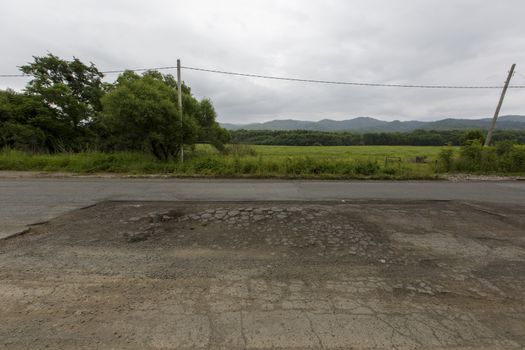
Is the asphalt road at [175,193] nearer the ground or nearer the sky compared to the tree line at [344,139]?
nearer the ground

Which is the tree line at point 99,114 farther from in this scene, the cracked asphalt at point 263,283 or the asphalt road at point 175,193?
the cracked asphalt at point 263,283

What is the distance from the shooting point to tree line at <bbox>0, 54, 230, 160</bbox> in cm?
1163

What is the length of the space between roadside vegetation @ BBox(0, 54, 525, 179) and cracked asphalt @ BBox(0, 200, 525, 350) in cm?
704

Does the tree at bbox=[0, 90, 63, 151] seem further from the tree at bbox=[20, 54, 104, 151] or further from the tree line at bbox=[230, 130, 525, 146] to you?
the tree line at bbox=[230, 130, 525, 146]

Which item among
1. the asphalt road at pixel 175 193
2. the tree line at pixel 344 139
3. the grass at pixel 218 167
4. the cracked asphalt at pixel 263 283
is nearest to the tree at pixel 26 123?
the grass at pixel 218 167

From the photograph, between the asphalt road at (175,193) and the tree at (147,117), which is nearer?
the asphalt road at (175,193)

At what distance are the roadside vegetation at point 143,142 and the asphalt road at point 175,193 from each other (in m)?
2.71

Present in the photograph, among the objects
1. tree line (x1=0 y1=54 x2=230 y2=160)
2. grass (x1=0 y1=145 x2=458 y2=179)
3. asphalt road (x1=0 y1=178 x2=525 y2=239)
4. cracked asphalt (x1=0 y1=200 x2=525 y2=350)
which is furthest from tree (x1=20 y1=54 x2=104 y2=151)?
cracked asphalt (x1=0 y1=200 x2=525 y2=350)

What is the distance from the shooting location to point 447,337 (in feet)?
6.97

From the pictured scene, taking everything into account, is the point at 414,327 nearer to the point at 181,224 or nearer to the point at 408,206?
the point at 181,224

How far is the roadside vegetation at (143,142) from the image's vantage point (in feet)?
38.7

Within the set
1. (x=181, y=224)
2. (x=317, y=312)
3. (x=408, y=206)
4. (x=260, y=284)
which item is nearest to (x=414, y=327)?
(x=317, y=312)

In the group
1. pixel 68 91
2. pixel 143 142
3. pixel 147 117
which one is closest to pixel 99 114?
pixel 68 91

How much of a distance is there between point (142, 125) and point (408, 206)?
11.8 m
